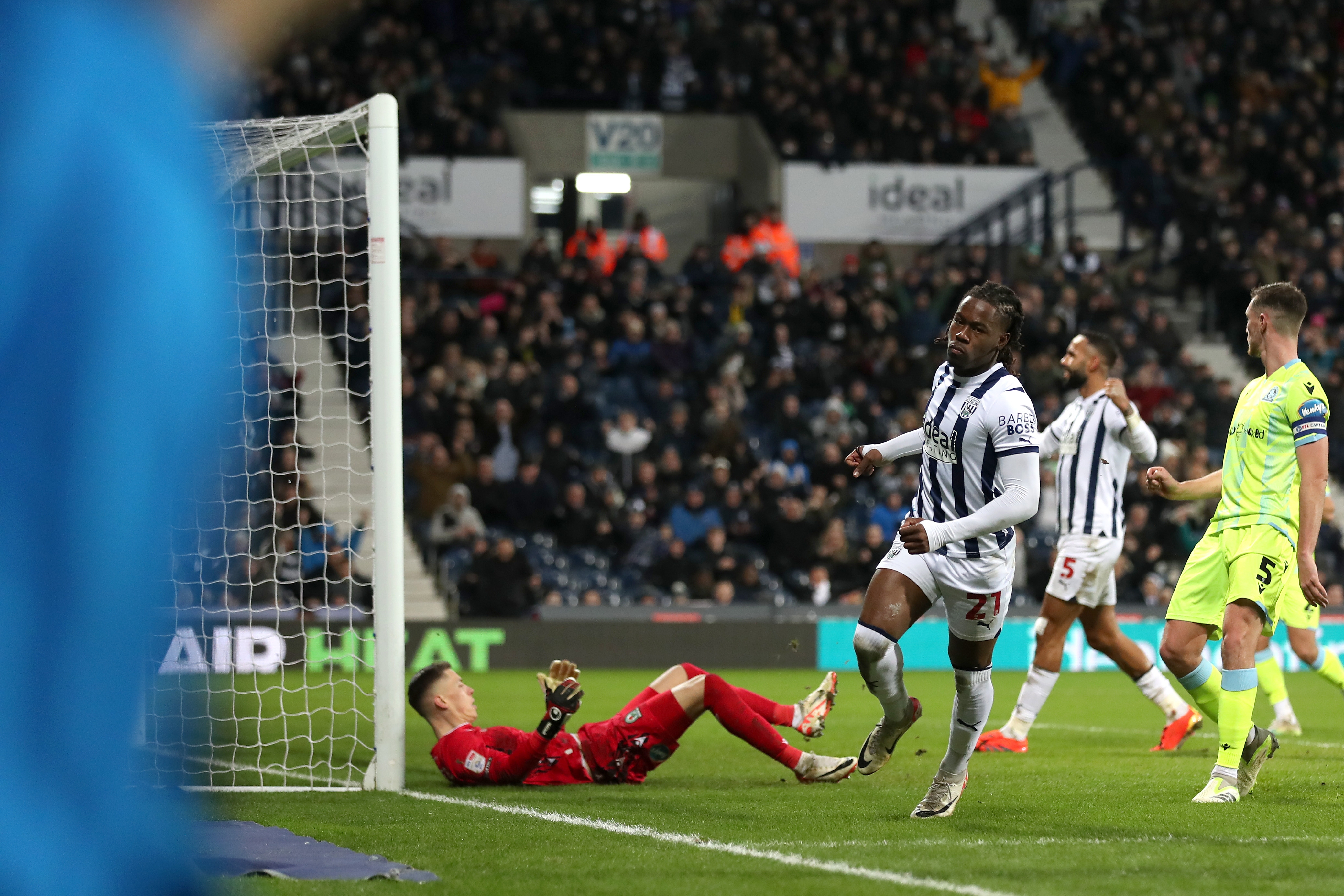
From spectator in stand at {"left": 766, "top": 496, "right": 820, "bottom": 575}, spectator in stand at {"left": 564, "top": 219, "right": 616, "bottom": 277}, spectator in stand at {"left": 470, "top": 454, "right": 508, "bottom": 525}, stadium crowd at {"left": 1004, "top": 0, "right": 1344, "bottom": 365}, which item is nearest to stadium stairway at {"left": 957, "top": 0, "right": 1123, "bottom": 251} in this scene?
stadium crowd at {"left": 1004, "top": 0, "right": 1344, "bottom": 365}

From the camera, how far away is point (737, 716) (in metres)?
7.30

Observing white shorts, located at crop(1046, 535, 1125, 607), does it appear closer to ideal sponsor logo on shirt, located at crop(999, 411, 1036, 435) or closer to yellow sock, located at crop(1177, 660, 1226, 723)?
yellow sock, located at crop(1177, 660, 1226, 723)

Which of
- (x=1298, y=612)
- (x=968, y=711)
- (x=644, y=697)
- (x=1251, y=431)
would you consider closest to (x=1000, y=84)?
(x=1298, y=612)

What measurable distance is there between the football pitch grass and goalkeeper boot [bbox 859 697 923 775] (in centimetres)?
16

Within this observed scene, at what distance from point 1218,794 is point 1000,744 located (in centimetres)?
273

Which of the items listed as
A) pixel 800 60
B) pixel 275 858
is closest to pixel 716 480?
pixel 800 60

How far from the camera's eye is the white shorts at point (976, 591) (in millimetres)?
6164

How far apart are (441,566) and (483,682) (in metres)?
3.11

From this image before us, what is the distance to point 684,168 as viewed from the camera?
25.1 m

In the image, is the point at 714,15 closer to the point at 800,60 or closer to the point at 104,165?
the point at 800,60

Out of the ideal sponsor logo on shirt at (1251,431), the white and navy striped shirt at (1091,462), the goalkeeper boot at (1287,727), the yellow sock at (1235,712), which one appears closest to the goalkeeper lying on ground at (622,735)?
the yellow sock at (1235,712)

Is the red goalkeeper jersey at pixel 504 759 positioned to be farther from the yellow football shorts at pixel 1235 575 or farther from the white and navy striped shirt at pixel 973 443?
the yellow football shorts at pixel 1235 575

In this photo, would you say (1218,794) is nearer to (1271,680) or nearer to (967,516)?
(967,516)

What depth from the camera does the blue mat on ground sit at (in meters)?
4.94
